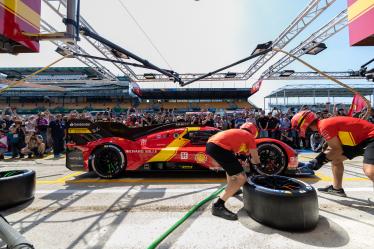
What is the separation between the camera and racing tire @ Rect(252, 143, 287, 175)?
222 inches

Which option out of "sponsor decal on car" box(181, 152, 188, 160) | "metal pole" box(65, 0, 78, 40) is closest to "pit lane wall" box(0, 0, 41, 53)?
"metal pole" box(65, 0, 78, 40)

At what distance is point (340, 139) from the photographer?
4.23 metres

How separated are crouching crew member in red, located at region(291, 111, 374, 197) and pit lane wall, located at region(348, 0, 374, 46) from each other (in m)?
1.21

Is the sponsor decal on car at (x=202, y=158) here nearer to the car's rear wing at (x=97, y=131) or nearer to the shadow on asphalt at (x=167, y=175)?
the shadow on asphalt at (x=167, y=175)

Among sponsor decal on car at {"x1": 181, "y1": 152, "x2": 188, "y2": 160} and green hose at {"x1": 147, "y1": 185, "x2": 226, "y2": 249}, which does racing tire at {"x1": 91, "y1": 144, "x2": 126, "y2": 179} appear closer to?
sponsor decal on car at {"x1": 181, "y1": 152, "x2": 188, "y2": 160}

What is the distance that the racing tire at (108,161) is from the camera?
587 centimetres

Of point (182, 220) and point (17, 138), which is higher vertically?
point (17, 138)

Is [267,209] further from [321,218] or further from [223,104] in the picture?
[223,104]

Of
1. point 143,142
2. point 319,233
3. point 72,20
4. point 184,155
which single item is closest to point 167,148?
point 184,155

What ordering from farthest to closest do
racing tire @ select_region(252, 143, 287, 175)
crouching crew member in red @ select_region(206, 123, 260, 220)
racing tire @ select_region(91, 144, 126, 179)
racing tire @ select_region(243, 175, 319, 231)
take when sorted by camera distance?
racing tire @ select_region(91, 144, 126, 179), racing tire @ select_region(252, 143, 287, 175), crouching crew member in red @ select_region(206, 123, 260, 220), racing tire @ select_region(243, 175, 319, 231)

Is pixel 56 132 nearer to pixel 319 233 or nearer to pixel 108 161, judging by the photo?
pixel 108 161

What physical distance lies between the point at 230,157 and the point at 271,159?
2.31m

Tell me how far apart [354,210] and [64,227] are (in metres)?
3.81

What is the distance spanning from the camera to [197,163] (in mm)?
5691
